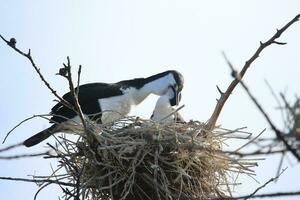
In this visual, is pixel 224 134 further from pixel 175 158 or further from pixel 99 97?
pixel 99 97

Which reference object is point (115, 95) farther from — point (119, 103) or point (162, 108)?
point (162, 108)

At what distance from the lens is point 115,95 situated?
5543 millimetres

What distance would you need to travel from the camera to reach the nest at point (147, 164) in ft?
11.1

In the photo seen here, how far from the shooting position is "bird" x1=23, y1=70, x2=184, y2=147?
527 centimetres

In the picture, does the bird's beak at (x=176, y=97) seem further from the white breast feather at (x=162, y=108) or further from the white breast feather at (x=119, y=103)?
the white breast feather at (x=119, y=103)

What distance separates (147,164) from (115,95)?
2.11 m

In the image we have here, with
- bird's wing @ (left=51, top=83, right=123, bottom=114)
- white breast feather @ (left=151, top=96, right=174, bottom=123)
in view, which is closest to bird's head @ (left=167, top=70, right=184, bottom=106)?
white breast feather @ (left=151, top=96, right=174, bottom=123)

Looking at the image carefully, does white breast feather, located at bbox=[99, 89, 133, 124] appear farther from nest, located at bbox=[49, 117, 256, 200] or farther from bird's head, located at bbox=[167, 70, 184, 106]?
nest, located at bbox=[49, 117, 256, 200]

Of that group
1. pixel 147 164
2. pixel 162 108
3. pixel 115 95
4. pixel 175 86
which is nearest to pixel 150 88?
pixel 175 86

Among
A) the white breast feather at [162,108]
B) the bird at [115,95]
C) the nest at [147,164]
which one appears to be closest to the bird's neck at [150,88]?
the bird at [115,95]

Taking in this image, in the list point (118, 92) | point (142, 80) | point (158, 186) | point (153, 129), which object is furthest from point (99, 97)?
point (158, 186)

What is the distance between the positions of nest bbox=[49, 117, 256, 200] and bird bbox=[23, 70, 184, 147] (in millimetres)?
1445

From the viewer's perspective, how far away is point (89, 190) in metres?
3.47

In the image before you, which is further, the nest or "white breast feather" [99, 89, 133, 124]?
"white breast feather" [99, 89, 133, 124]
